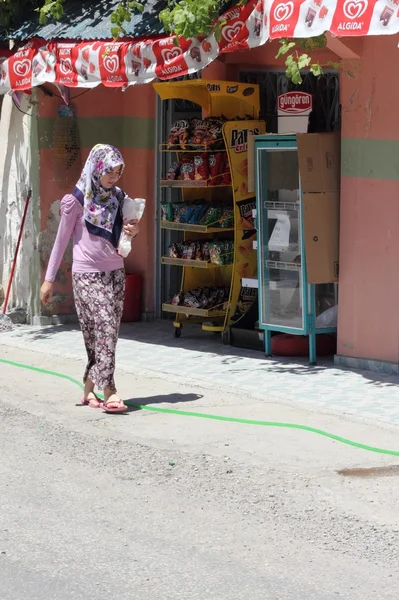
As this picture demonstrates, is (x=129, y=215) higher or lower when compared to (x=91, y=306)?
higher

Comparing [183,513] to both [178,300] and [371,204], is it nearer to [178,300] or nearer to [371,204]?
[371,204]

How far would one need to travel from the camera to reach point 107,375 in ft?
30.0

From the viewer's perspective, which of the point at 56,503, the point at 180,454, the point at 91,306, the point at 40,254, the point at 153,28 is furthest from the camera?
the point at 40,254

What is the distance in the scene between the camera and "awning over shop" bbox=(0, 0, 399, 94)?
8.98 metres

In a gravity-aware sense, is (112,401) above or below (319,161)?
below

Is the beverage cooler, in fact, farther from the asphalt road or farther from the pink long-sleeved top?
the pink long-sleeved top

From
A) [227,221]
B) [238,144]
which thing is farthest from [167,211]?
[238,144]

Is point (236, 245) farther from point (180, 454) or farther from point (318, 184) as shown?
point (180, 454)

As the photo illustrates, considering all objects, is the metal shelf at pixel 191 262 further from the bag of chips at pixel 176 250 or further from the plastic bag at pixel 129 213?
the plastic bag at pixel 129 213

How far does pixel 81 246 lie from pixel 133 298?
470 cm

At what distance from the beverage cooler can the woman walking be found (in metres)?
2.21

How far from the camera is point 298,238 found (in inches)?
434

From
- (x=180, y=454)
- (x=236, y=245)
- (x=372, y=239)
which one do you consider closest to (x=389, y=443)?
(x=180, y=454)

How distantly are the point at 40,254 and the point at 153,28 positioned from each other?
3.29 meters
